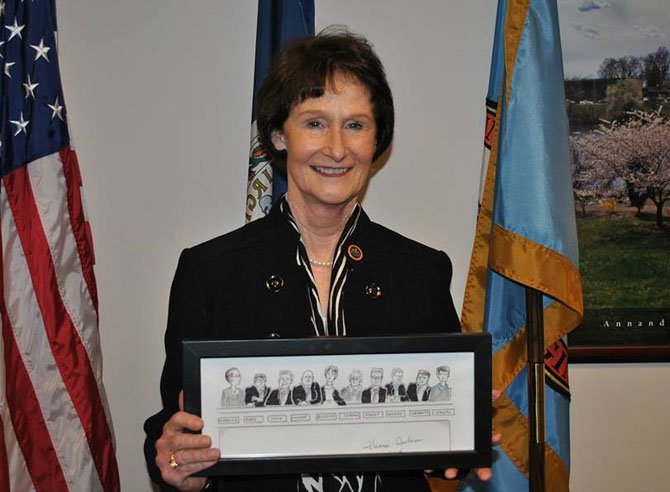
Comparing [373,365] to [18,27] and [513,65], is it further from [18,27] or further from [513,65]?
[18,27]

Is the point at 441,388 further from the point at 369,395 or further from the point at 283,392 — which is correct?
the point at 283,392

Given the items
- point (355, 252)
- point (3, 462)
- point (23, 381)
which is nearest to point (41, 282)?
point (23, 381)

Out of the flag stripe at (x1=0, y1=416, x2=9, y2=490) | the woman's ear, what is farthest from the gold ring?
the flag stripe at (x1=0, y1=416, x2=9, y2=490)

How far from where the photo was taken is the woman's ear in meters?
1.76

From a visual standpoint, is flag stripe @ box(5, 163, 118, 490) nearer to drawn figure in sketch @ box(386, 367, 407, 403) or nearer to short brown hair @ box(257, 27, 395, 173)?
short brown hair @ box(257, 27, 395, 173)

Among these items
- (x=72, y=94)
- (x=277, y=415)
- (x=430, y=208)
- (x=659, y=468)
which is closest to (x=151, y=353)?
(x=72, y=94)

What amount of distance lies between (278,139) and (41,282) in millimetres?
1019

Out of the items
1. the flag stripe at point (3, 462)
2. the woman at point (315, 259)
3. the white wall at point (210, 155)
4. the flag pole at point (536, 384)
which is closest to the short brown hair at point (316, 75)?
the woman at point (315, 259)

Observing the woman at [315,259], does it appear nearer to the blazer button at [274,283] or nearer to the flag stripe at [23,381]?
the blazer button at [274,283]

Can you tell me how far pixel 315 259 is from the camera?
1753mm

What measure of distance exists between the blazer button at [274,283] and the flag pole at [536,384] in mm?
851

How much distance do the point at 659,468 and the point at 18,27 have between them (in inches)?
102

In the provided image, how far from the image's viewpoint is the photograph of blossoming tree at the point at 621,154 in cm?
272

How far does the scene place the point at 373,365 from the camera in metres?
1.44
